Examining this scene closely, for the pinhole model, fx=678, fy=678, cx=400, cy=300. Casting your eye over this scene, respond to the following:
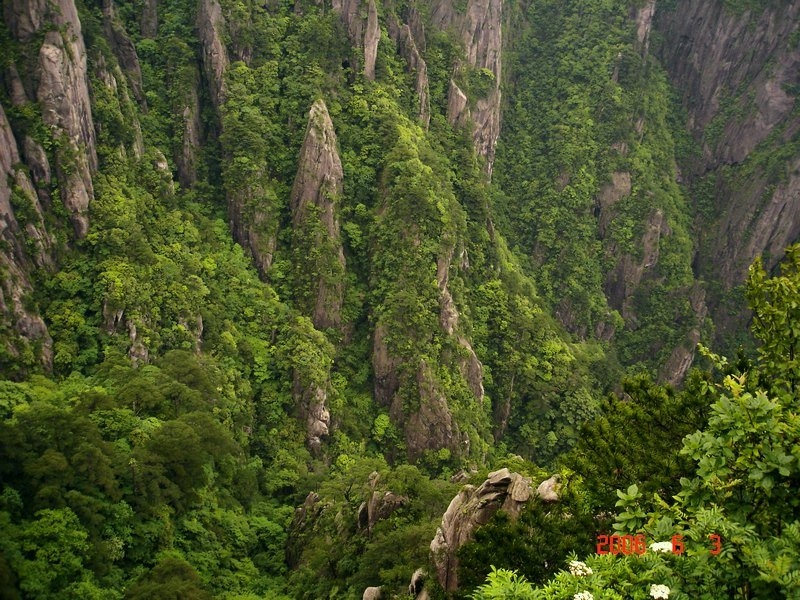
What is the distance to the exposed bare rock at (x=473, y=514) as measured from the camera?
69.5ft


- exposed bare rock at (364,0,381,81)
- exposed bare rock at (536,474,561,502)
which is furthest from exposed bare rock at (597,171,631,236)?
exposed bare rock at (536,474,561,502)

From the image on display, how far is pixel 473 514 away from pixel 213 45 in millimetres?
51099

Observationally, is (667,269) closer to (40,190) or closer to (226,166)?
(226,166)

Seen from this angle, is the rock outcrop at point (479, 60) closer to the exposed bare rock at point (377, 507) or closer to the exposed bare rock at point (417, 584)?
the exposed bare rock at point (377, 507)

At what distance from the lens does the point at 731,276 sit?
9125 cm

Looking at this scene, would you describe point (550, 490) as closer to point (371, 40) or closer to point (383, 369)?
point (383, 369)

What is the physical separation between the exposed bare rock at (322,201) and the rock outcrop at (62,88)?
18258 millimetres

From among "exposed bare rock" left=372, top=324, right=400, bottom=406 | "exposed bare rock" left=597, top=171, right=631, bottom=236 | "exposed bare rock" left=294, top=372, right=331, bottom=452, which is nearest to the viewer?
"exposed bare rock" left=294, top=372, right=331, bottom=452

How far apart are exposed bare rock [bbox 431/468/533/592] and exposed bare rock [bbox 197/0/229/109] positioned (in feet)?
157

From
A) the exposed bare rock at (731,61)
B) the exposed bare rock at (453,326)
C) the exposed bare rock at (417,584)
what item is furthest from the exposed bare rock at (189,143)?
the exposed bare rock at (731,61)

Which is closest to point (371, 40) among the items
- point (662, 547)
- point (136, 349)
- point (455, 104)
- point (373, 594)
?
point (455, 104)

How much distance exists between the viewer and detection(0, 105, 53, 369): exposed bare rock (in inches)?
1507

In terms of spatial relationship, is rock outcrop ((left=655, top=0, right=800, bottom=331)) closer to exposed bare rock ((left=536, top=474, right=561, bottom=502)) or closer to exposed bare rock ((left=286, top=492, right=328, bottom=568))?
exposed bare rock ((left=286, top=492, right=328, bottom=568))

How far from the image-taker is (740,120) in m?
95.4
